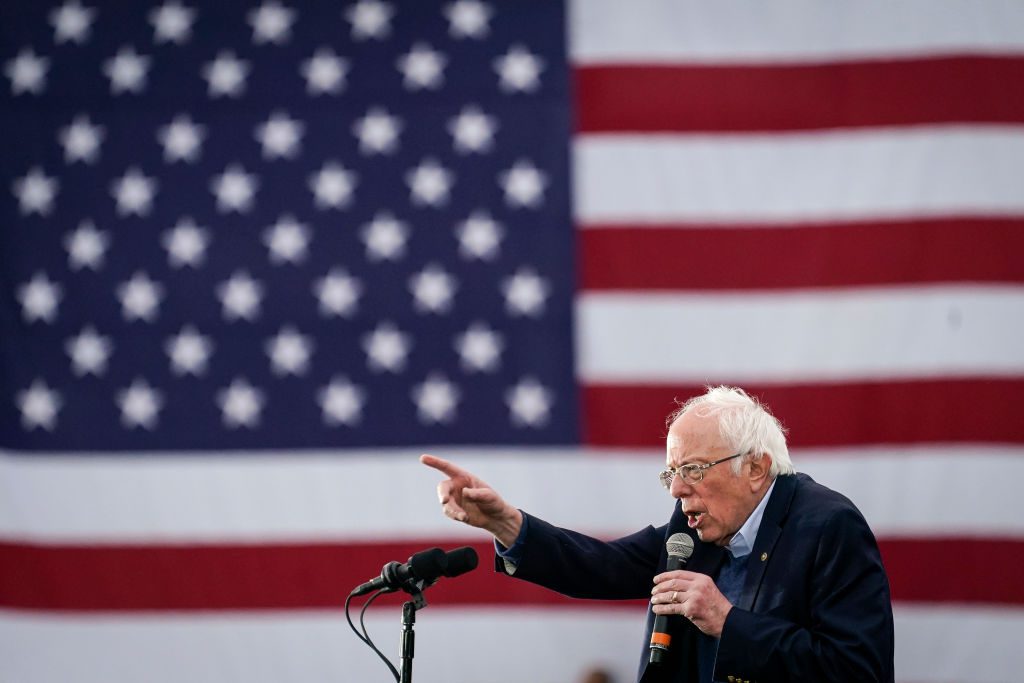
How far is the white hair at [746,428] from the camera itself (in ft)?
7.72

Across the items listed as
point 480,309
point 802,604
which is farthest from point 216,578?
point 802,604

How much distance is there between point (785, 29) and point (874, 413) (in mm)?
1433

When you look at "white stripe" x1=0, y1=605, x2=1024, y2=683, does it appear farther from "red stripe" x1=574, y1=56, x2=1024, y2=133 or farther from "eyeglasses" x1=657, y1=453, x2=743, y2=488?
"red stripe" x1=574, y1=56, x2=1024, y2=133

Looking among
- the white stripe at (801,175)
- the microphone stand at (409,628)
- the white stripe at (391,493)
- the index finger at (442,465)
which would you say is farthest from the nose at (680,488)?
the white stripe at (801,175)

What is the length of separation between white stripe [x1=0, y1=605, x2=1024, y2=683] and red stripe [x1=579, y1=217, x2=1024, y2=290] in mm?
1151

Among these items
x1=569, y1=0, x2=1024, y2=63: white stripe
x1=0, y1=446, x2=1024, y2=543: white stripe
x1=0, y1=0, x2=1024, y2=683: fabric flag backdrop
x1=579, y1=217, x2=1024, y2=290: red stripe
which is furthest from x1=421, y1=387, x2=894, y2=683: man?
x1=569, y1=0, x2=1024, y2=63: white stripe

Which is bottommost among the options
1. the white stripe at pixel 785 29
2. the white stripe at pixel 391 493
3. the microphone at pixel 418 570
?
the white stripe at pixel 391 493

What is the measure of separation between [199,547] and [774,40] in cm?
277

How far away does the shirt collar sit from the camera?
7.77ft

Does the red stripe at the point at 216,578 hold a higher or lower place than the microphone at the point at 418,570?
lower

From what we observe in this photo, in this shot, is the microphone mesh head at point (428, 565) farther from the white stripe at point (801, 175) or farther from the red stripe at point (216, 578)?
the white stripe at point (801, 175)

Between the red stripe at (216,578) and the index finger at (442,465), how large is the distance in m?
1.30

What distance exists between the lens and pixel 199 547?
3781 mm

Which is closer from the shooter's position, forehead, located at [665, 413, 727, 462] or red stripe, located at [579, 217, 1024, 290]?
forehead, located at [665, 413, 727, 462]
